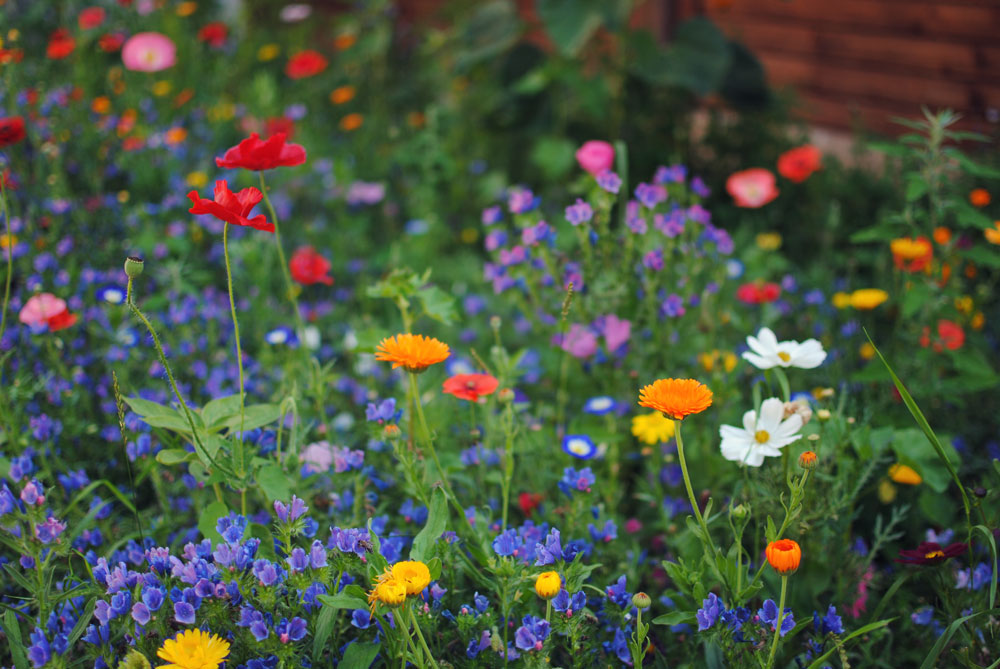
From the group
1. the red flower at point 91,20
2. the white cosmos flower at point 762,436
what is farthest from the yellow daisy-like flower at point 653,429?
the red flower at point 91,20

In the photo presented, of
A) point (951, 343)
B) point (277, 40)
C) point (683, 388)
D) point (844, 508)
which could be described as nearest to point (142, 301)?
point (683, 388)

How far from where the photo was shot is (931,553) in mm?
1104

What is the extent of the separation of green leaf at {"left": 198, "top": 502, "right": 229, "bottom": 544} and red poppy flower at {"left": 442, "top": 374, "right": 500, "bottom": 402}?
0.38 m

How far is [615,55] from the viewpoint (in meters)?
3.03

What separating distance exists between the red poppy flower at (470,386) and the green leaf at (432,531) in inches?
8.5

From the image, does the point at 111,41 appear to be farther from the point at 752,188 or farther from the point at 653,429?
the point at 653,429

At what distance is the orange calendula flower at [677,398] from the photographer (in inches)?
37.1

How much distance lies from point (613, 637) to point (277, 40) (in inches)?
170

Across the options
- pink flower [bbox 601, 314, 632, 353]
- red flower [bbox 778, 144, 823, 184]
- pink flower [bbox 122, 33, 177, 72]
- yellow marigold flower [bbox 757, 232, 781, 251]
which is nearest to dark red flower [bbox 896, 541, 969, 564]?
pink flower [bbox 601, 314, 632, 353]

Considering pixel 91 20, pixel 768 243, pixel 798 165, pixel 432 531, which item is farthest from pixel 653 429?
pixel 91 20

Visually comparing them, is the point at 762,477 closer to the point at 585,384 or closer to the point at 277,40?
the point at 585,384

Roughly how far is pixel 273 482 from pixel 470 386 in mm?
341

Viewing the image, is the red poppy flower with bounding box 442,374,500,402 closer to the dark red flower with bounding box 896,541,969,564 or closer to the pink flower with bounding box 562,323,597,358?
the pink flower with bounding box 562,323,597,358

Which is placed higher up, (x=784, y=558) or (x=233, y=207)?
(x=233, y=207)
